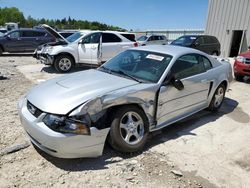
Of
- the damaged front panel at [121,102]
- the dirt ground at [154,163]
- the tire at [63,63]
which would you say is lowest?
the dirt ground at [154,163]

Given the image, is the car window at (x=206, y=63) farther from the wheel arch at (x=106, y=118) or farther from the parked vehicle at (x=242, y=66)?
the parked vehicle at (x=242, y=66)

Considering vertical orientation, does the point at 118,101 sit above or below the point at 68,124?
above

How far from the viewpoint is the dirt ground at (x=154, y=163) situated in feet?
9.77

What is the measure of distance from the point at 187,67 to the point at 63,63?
6.39m

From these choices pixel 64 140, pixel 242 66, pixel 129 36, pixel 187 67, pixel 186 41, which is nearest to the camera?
pixel 64 140

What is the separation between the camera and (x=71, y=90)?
3.36m

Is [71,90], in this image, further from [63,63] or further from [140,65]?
[63,63]

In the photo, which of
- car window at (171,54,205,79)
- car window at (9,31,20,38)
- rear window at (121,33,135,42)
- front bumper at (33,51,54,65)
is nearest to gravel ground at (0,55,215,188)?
car window at (171,54,205,79)

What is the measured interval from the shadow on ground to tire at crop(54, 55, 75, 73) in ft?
19.9

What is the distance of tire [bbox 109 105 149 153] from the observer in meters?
3.26

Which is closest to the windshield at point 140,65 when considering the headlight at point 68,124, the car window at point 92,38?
the headlight at point 68,124

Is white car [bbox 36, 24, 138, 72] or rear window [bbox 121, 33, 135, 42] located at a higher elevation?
rear window [bbox 121, 33, 135, 42]

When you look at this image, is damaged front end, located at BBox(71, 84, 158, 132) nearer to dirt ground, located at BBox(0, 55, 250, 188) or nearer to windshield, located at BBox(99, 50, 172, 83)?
windshield, located at BBox(99, 50, 172, 83)

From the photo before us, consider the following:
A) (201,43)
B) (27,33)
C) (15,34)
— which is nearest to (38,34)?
(27,33)
